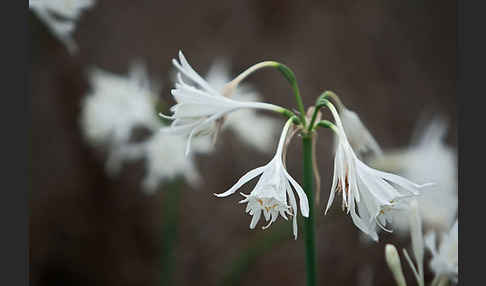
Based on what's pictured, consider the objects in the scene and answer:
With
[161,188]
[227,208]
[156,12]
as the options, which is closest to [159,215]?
[161,188]

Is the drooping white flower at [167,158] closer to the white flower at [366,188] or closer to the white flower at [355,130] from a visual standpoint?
the white flower at [355,130]

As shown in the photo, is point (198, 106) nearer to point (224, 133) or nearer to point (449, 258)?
point (449, 258)

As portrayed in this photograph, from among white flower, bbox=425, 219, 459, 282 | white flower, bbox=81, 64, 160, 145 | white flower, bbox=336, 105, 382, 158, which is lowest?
white flower, bbox=425, 219, 459, 282

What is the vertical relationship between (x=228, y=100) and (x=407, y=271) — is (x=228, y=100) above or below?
above

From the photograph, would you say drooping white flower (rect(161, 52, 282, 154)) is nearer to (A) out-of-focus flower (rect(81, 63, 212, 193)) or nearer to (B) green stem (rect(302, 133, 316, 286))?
(B) green stem (rect(302, 133, 316, 286))

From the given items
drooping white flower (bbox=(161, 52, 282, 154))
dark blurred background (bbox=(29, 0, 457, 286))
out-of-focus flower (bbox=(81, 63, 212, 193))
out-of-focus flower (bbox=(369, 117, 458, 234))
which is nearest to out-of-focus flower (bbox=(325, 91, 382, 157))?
drooping white flower (bbox=(161, 52, 282, 154))

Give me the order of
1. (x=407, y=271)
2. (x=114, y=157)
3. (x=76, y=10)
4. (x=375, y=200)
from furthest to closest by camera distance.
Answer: (x=407, y=271), (x=114, y=157), (x=76, y=10), (x=375, y=200)

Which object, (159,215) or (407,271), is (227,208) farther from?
(407,271)
